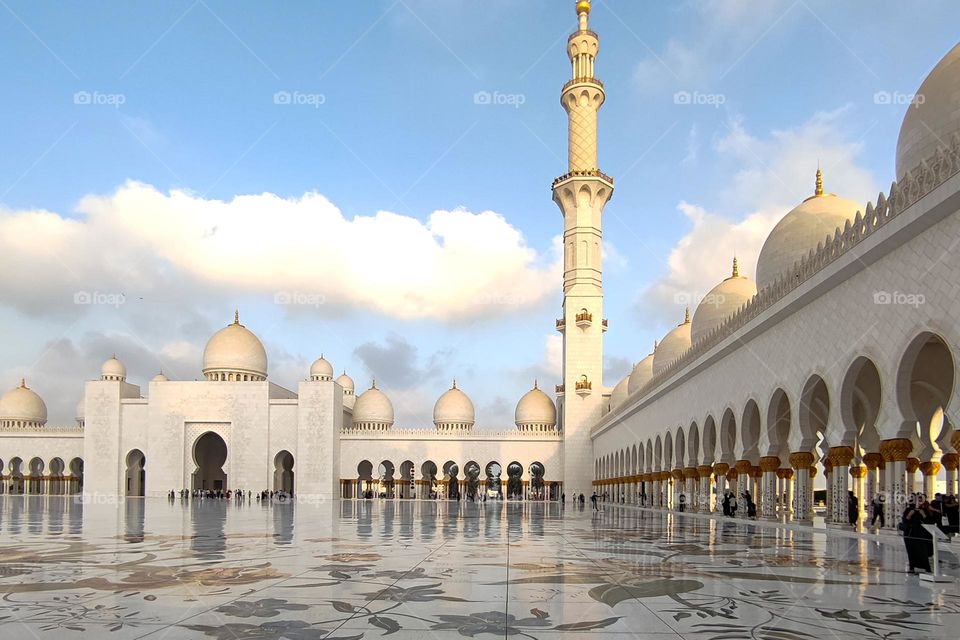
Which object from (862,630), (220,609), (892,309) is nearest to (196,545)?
(220,609)

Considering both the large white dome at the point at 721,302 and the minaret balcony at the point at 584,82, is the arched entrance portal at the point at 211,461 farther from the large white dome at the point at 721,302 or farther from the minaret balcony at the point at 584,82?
the large white dome at the point at 721,302

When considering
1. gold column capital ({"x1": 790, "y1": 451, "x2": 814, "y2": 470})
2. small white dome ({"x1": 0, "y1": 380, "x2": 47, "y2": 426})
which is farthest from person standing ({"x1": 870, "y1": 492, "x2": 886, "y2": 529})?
small white dome ({"x1": 0, "y1": 380, "x2": 47, "y2": 426})

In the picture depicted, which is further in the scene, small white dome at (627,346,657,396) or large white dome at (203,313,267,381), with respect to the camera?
large white dome at (203,313,267,381)

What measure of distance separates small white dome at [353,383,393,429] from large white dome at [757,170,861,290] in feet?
89.8

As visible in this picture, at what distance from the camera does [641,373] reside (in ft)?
103

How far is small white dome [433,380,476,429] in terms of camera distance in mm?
39750

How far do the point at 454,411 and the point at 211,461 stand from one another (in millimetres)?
12164

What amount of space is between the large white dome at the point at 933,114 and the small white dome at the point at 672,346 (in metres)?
16.2

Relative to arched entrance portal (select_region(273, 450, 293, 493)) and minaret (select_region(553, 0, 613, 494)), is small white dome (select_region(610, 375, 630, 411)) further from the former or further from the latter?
arched entrance portal (select_region(273, 450, 293, 493))

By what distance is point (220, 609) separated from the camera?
4.39 meters

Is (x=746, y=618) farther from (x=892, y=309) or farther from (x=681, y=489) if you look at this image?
(x=681, y=489)

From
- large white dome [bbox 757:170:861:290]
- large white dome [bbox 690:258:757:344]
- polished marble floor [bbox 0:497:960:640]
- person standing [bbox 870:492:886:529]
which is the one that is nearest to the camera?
polished marble floor [bbox 0:497:960:640]

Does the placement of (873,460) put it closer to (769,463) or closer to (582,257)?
(769,463)

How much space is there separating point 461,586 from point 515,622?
1.29 meters
